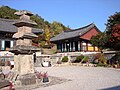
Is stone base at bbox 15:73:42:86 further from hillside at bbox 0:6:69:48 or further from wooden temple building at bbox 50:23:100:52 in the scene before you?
hillside at bbox 0:6:69:48

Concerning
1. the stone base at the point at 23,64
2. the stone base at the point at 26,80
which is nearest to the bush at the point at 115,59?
the stone base at the point at 26,80

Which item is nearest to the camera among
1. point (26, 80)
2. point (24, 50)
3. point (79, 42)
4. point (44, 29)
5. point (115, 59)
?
point (26, 80)

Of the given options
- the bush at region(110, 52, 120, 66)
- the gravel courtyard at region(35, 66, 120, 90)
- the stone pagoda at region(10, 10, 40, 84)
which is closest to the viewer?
the gravel courtyard at region(35, 66, 120, 90)

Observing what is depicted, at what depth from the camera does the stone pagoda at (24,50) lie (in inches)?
456

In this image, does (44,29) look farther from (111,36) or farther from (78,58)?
(111,36)

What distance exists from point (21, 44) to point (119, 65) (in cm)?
1390

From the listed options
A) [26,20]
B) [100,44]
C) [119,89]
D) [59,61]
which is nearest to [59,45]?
[59,61]

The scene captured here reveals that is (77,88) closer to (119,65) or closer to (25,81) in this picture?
(25,81)

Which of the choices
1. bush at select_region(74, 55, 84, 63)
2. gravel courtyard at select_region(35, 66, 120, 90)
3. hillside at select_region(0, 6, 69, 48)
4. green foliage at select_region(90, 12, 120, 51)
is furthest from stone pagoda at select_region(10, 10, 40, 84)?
hillside at select_region(0, 6, 69, 48)

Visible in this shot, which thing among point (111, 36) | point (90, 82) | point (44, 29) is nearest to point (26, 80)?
point (90, 82)

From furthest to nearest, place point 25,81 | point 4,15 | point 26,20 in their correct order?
1. point 4,15
2. point 26,20
3. point 25,81

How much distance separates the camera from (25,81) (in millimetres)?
11367

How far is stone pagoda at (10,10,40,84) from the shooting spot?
11.6m

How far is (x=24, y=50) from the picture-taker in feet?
38.0
